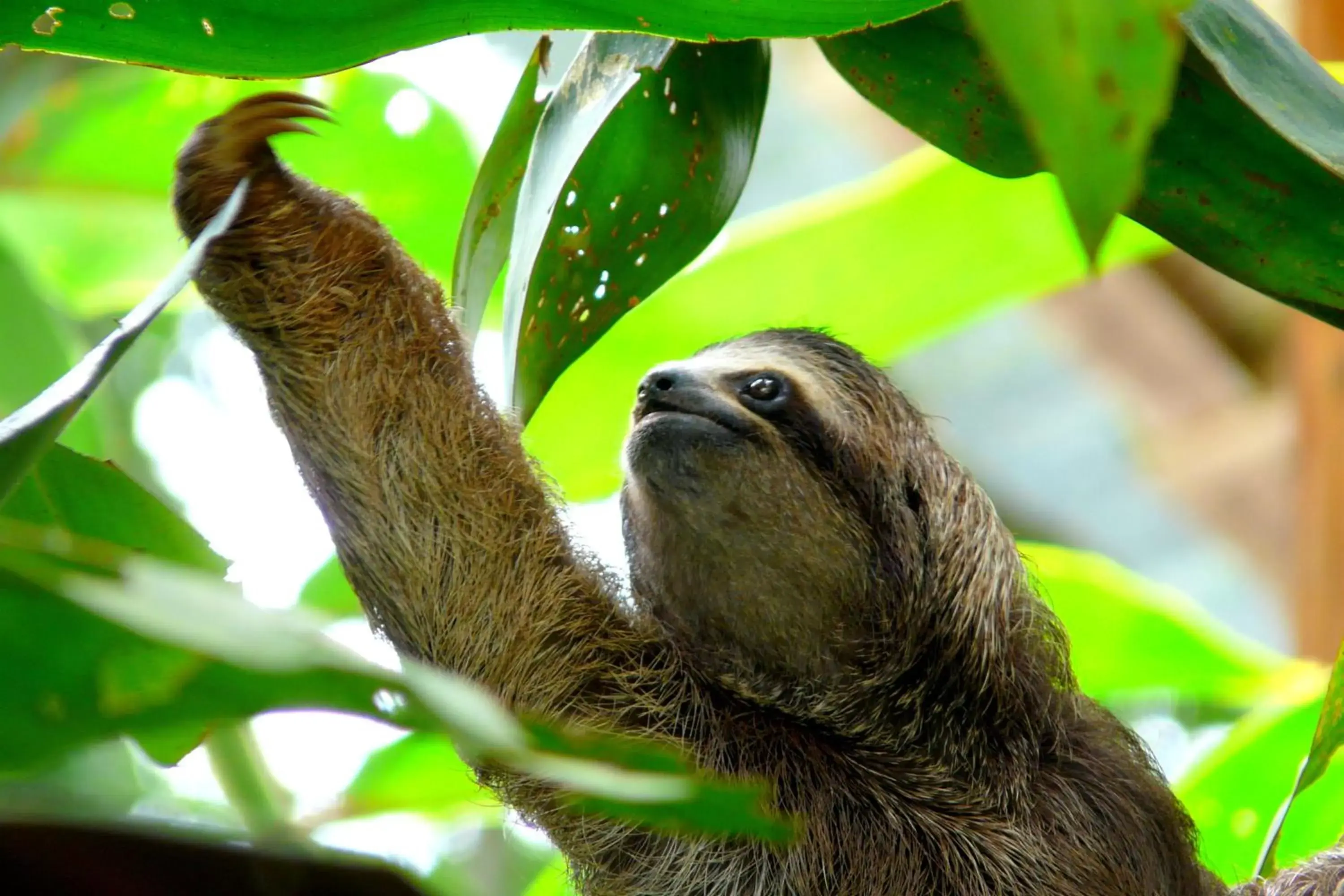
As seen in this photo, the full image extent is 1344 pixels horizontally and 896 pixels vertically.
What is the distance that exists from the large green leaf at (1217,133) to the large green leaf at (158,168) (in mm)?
2284

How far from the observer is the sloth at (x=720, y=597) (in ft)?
6.72

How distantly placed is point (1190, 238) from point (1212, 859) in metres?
2.23

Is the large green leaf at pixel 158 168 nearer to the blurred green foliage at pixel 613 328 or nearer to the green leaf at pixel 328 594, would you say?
the blurred green foliage at pixel 613 328

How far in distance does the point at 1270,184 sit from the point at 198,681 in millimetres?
1394

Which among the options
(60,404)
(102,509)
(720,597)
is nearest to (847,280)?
(720,597)

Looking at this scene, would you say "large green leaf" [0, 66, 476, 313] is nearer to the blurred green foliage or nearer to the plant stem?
the blurred green foliage

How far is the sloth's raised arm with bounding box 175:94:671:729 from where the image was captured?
2.03 metres

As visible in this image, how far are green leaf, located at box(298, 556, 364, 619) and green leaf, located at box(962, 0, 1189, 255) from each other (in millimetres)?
3047

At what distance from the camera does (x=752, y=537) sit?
2.31m

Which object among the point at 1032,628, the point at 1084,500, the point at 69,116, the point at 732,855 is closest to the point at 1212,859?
the point at 1032,628

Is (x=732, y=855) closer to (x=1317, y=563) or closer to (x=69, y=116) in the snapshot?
(x=69, y=116)

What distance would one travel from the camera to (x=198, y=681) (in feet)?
2.47

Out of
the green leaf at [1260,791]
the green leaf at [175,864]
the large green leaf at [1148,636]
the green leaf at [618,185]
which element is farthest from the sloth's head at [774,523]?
the green leaf at [175,864]

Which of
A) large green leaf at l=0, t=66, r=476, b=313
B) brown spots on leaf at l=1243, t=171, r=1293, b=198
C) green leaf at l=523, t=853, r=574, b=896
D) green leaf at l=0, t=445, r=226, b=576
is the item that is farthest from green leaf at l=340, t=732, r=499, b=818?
brown spots on leaf at l=1243, t=171, r=1293, b=198
